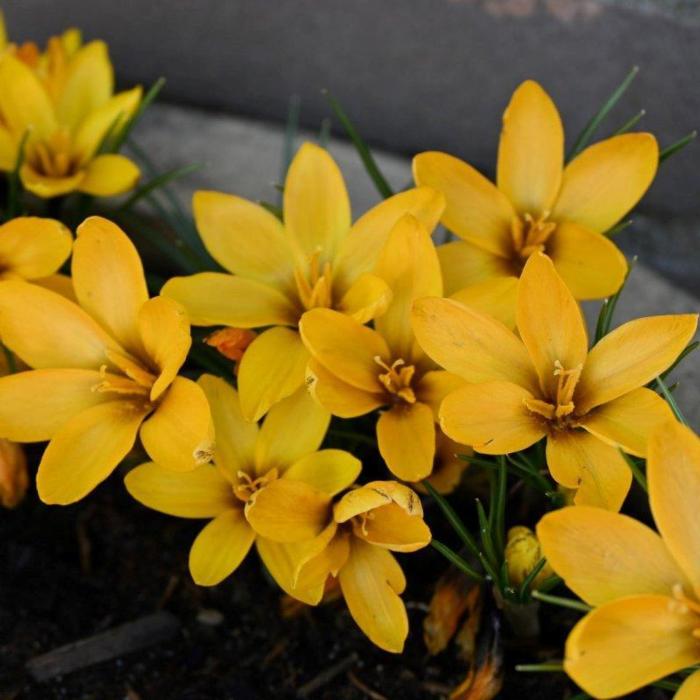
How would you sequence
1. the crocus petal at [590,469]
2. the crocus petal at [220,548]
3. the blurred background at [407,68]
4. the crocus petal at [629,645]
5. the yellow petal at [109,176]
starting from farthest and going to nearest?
the blurred background at [407,68], the yellow petal at [109,176], the crocus petal at [220,548], the crocus petal at [590,469], the crocus petal at [629,645]

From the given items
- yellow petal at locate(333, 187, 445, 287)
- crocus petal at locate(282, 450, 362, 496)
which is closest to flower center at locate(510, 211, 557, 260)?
yellow petal at locate(333, 187, 445, 287)

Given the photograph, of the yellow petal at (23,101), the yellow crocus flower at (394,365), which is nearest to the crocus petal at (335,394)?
the yellow crocus flower at (394,365)

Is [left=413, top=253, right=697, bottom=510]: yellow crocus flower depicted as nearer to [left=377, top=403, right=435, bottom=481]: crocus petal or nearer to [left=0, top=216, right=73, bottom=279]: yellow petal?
[left=377, top=403, right=435, bottom=481]: crocus petal

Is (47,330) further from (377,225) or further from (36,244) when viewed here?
(377,225)

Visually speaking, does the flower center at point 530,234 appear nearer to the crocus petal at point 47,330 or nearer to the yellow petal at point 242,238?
the yellow petal at point 242,238

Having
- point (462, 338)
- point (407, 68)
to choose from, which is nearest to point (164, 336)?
point (462, 338)
